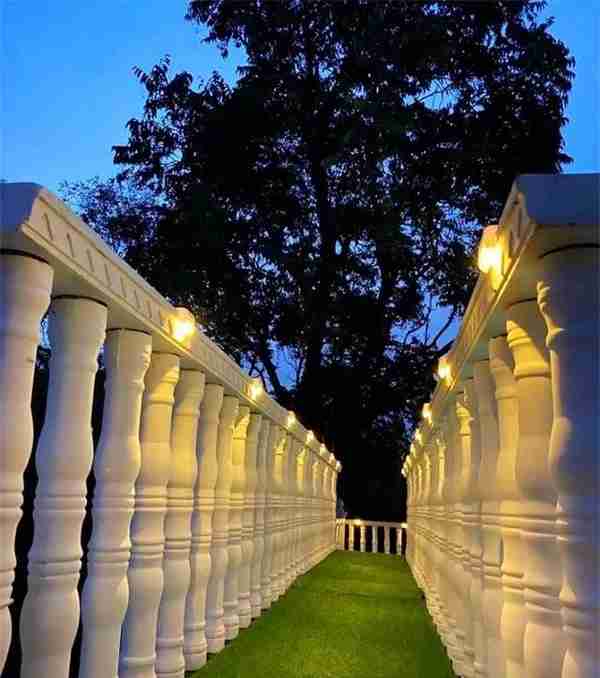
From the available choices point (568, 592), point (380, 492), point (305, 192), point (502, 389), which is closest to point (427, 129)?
point (305, 192)

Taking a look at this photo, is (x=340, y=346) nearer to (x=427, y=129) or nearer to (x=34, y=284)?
(x=427, y=129)

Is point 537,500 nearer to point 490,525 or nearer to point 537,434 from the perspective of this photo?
point 537,434

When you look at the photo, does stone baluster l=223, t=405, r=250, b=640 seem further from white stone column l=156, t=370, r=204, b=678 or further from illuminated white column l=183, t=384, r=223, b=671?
white stone column l=156, t=370, r=204, b=678

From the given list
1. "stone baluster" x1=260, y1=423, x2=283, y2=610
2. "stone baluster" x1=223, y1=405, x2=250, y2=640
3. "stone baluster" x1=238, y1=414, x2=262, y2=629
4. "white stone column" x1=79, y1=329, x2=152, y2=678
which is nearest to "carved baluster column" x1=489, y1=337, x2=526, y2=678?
"white stone column" x1=79, y1=329, x2=152, y2=678

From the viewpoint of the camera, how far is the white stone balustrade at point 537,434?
115 cm

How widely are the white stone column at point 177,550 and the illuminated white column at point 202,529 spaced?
0.18 metres

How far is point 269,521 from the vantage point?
4250mm

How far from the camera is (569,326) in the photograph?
1.23 m

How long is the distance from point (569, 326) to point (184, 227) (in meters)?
12.7

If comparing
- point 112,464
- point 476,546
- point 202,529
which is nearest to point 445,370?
point 476,546

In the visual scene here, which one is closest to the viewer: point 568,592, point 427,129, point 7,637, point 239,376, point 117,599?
point 568,592

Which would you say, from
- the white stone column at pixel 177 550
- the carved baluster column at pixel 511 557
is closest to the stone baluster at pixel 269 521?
the white stone column at pixel 177 550

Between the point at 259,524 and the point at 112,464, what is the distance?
2.11 m

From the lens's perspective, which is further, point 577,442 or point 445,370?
point 445,370
